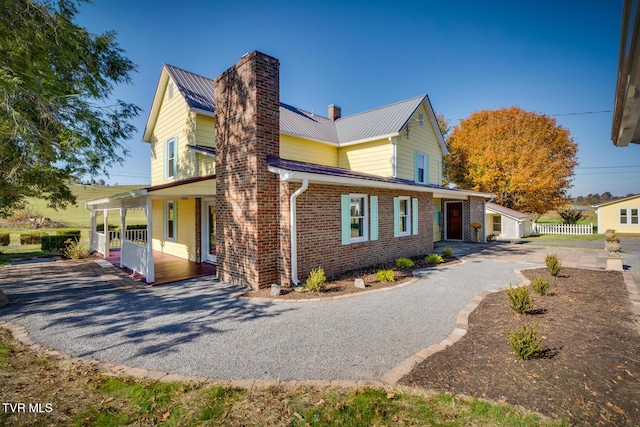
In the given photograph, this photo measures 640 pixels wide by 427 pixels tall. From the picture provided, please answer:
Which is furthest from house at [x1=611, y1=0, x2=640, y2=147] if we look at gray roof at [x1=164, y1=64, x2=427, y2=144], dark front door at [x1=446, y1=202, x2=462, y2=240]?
dark front door at [x1=446, y1=202, x2=462, y2=240]

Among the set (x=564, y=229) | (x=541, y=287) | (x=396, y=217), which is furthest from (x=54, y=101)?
(x=564, y=229)

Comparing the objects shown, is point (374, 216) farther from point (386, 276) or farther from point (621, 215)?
point (621, 215)

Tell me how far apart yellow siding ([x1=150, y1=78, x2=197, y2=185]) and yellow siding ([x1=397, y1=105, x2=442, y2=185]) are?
949 centimetres

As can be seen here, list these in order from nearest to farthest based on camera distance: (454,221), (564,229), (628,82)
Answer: (628,82)
(454,221)
(564,229)

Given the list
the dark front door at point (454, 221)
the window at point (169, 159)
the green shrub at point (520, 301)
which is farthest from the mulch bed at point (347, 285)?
the dark front door at point (454, 221)

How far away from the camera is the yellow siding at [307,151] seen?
1362 cm

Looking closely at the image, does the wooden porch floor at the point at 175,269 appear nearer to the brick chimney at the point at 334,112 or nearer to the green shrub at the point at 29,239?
the green shrub at the point at 29,239

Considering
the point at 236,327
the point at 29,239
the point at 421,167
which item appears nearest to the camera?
the point at 236,327

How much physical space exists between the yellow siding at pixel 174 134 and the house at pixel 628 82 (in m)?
11.7

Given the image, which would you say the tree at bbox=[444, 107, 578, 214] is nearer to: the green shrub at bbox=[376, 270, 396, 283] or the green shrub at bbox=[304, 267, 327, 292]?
the green shrub at bbox=[376, 270, 396, 283]

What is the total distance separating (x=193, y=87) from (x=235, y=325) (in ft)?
37.0

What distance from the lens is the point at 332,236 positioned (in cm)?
903

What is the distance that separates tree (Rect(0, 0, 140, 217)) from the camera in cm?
670

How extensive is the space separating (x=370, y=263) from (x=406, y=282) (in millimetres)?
2147
